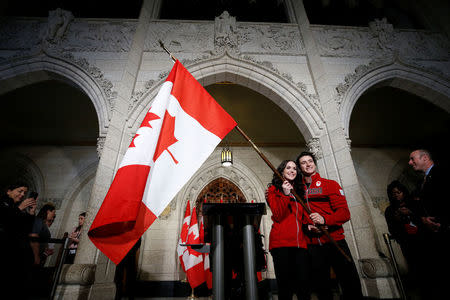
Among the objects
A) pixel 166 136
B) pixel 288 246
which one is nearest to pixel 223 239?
pixel 288 246

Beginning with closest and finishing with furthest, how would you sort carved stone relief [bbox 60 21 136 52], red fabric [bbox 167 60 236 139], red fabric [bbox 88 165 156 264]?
red fabric [bbox 88 165 156 264] → red fabric [bbox 167 60 236 139] → carved stone relief [bbox 60 21 136 52]

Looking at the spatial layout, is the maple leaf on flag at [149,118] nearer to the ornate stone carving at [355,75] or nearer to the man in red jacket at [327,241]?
the man in red jacket at [327,241]

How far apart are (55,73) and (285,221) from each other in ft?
14.9

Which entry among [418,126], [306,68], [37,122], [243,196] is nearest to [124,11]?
[37,122]

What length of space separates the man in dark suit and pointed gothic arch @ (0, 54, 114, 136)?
4237 millimetres

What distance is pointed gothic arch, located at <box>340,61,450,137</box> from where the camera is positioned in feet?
12.0

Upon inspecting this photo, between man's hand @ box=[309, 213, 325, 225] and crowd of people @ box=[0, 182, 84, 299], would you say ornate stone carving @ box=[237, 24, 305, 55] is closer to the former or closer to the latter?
man's hand @ box=[309, 213, 325, 225]

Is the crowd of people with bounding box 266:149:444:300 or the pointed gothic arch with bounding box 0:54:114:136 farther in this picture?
the pointed gothic arch with bounding box 0:54:114:136

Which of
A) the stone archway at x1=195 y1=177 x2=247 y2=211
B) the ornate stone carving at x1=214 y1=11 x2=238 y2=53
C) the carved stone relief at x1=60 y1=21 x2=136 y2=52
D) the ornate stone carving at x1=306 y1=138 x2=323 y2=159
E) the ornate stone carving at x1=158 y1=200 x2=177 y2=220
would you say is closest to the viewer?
the ornate stone carving at x1=306 y1=138 x2=323 y2=159

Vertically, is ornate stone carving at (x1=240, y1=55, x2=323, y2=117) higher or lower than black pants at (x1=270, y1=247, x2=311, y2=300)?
higher

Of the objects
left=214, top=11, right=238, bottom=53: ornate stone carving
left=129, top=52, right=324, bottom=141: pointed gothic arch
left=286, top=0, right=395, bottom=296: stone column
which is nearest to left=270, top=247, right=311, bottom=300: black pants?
left=286, top=0, right=395, bottom=296: stone column

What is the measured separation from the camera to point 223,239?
4.21 feet

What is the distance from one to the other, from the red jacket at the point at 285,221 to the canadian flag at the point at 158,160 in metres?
0.62

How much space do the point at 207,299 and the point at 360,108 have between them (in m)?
5.81
